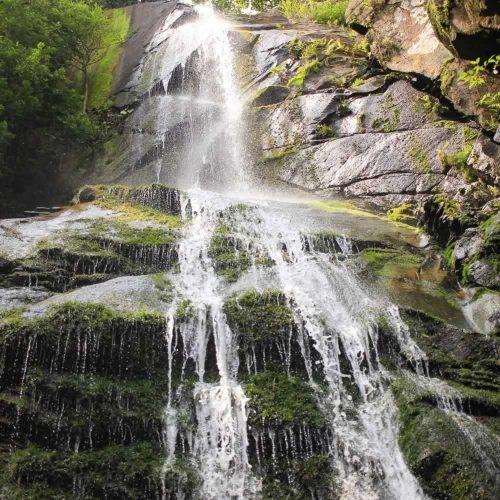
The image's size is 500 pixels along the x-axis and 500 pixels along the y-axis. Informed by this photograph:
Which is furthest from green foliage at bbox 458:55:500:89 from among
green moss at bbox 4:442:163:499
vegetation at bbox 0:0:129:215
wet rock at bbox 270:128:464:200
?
vegetation at bbox 0:0:129:215

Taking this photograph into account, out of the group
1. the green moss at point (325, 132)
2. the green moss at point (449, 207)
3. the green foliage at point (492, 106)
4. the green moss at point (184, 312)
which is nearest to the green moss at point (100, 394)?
the green moss at point (184, 312)

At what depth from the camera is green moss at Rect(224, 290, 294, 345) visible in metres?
7.38

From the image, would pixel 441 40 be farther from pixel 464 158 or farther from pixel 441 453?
pixel 441 453

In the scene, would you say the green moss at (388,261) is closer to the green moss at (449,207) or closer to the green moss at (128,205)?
the green moss at (449,207)

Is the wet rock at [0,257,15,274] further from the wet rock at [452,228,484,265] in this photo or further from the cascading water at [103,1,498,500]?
the wet rock at [452,228,484,265]

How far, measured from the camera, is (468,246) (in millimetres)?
8914

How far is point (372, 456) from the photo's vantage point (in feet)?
20.7

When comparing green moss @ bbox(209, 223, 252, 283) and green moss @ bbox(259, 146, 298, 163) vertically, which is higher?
green moss @ bbox(259, 146, 298, 163)

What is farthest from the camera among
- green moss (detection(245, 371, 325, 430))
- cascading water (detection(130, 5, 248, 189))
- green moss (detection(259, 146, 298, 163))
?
cascading water (detection(130, 5, 248, 189))

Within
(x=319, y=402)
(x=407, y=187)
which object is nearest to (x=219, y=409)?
(x=319, y=402)

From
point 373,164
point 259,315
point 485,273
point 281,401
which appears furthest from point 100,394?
point 373,164

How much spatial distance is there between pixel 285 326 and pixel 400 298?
2.16 m

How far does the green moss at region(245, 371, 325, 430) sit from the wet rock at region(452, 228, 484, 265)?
4.00 m

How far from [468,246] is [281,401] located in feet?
15.2
